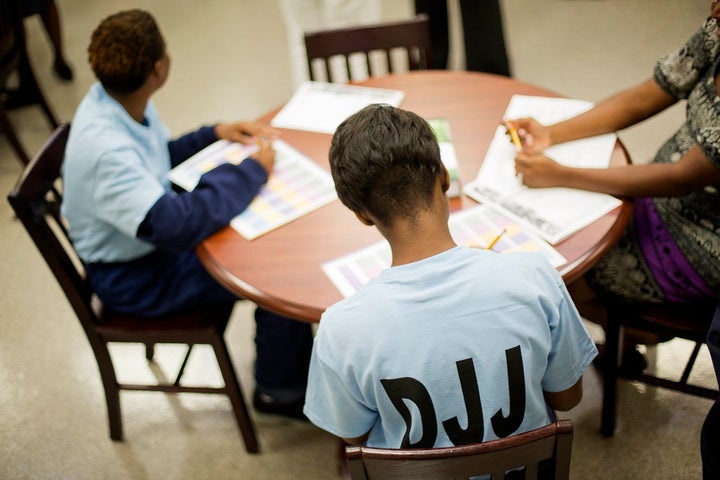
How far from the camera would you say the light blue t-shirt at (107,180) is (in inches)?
58.8

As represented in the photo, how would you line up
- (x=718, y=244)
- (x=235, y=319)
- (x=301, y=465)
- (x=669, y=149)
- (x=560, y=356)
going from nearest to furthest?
(x=560, y=356) < (x=718, y=244) < (x=669, y=149) < (x=301, y=465) < (x=235, y=319)

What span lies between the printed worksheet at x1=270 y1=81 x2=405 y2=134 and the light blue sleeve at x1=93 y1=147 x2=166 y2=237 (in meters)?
0.50

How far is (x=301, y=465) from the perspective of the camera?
1888 mm

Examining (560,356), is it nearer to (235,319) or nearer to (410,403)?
(410,403)

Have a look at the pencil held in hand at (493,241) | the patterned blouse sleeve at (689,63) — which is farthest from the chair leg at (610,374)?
the patterned blouse sleeve at (689,63)

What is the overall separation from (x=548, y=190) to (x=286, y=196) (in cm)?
64

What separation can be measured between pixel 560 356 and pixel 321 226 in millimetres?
667

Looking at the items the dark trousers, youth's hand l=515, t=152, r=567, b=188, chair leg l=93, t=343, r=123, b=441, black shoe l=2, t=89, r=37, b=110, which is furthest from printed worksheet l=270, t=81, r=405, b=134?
black shoe l=2, t=89, r=37, b=110

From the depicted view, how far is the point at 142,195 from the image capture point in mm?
1489

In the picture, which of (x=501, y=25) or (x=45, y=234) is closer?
(x=45, y=234)

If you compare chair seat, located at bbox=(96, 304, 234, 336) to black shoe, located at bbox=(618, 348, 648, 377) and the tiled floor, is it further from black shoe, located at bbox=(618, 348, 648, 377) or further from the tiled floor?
black shoe, located at bbox=(618, 348, 648, 377)

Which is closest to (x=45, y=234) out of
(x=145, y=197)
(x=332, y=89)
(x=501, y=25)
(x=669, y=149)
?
(x=145, y=197)

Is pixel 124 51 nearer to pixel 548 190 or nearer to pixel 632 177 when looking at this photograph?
pixel 548 190

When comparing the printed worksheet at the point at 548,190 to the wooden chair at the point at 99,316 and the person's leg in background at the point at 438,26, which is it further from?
the person's leg in background at the point at 438,26
